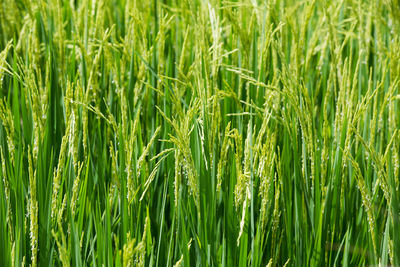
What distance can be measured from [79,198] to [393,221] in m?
0.83

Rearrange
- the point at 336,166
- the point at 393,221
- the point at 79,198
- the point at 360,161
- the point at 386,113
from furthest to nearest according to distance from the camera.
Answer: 1. the point at 386,113
2. the point at 360,161
3. the point at 336,166
4. the point at 79,198
5. the point at 393,221

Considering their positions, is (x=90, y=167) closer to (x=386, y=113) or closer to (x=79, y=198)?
(x=79, y=198)

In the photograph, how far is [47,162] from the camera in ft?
5.76

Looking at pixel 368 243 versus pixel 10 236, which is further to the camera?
pixel 368 243

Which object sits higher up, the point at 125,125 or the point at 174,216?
the point at 125,125

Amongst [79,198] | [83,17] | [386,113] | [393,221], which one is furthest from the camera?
[83,17]

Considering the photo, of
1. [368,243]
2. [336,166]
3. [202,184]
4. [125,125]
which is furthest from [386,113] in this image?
[125,125]

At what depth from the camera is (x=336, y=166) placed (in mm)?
1722

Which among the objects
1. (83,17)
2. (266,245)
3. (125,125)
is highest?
(83,17)

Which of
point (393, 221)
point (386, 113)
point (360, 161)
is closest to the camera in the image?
point (393, 221)

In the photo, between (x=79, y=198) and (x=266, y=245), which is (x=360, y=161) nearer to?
(x=266, y=245)

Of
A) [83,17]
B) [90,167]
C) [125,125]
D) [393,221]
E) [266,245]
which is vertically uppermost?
[83,17]

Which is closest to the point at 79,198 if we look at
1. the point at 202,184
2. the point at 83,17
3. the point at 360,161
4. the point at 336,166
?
the point at 202,184

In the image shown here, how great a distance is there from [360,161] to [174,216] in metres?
0.73
